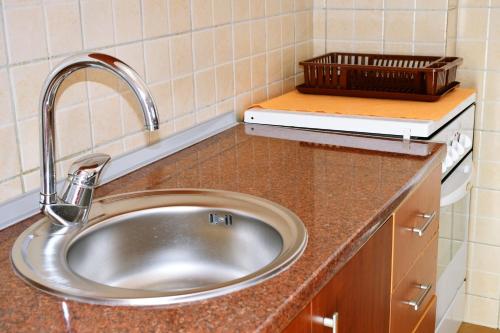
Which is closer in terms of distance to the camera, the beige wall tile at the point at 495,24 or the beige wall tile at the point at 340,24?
the beige wall tile at the point at 495,24

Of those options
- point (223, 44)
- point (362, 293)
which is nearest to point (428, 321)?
point (362, 293)

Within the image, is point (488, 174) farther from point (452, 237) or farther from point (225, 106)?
point (225, 106)

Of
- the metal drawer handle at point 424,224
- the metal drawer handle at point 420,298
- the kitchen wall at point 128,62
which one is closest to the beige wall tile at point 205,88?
the kitchen wall at point 128,62

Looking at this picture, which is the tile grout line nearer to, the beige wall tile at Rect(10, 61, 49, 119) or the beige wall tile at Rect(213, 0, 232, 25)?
the beige wall tile at Rect(10, 61, 49, 119)

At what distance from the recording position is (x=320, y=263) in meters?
1.13

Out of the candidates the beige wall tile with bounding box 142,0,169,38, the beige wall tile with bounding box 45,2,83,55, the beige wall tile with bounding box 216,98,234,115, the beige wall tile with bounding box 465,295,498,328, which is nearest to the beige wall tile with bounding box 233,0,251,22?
the beige wall tile with bounding box 216,98,234,115

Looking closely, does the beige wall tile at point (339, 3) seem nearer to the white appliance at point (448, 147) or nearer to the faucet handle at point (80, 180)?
the white appliance at point (448, 147)

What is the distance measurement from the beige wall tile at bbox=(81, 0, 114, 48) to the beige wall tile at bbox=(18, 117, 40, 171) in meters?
0.23

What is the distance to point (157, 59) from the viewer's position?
1.70m

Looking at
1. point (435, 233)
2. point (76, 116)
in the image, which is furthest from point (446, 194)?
point (76, 116)

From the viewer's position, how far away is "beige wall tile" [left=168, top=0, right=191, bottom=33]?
1.73 meters

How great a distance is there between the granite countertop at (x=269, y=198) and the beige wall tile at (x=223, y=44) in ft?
Result: 0.71

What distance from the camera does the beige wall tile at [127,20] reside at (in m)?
1.55

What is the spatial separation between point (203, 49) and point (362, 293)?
2.80 ft
